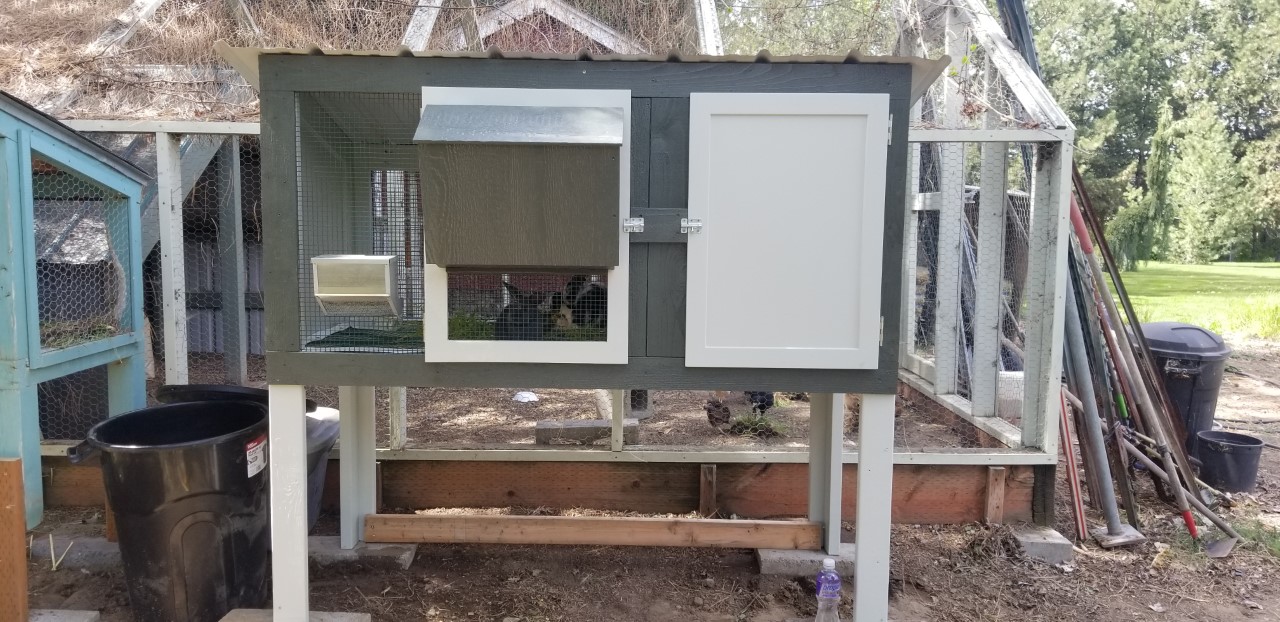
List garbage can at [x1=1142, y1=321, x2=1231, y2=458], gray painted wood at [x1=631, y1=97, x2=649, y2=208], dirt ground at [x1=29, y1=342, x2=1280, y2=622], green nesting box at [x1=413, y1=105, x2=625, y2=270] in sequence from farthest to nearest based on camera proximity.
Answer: garbage can at [x1=1142, y1=321, x2=1231, y2=458]
dirt ground at [x1=29, y1=342, x2=1280, y2=622]
gray painted wood at [x1=631, y1=97, x2=649, y2=208]
green nesting box at [x1=413, y1=105, x2=625, y2=270]

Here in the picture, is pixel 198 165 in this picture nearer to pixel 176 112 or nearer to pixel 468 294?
pixel 176 112

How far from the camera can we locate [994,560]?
367cm

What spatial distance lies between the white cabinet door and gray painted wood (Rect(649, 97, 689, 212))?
37mm

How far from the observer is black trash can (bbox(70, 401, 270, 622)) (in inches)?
104

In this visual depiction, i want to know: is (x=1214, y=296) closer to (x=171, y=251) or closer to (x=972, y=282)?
(x=972, y=282)

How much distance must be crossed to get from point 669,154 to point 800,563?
6.48 ft

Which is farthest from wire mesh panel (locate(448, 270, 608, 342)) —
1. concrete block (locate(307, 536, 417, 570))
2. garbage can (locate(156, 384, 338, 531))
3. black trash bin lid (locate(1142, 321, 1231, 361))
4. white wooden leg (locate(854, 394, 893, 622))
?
black trash bin lid (locate(1142, 321, 1231, 361))

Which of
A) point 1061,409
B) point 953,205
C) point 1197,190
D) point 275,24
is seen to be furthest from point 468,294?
point 1197,190

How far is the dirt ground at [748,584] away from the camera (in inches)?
125

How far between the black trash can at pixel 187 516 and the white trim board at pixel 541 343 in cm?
92

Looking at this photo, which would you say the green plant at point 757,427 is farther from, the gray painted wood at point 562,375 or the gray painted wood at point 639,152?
the gray painted wood at point 639,152

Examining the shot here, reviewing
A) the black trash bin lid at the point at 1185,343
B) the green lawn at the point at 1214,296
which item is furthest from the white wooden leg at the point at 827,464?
the green lawn at the point at 1214,296

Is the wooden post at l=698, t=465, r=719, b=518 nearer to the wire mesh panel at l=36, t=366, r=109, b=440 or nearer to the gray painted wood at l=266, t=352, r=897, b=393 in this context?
the gray painted wood at l=266, t=352, r=897, b=393

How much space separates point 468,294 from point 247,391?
155cm
